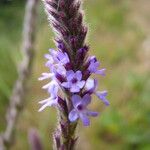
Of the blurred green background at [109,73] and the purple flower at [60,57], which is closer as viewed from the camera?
the purple flower at [60,57]

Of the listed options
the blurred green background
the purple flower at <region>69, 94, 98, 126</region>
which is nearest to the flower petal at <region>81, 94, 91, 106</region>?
the purple flower at <region>69, 94, 98, 126</region>

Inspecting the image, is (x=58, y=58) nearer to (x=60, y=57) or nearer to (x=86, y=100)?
(x=60, y=57)

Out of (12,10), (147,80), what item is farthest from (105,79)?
(12,10)

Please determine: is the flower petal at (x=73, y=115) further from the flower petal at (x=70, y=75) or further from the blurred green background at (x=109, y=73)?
the blurred green background at (x=109, y=73)

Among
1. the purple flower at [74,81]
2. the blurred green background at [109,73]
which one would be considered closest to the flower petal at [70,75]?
the purple flower at [74,81]

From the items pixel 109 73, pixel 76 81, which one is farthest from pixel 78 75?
pixel 109 73
